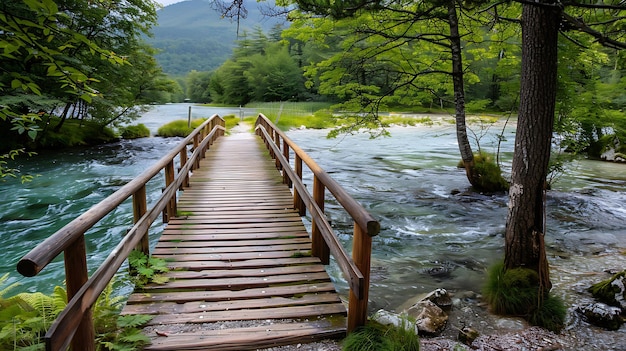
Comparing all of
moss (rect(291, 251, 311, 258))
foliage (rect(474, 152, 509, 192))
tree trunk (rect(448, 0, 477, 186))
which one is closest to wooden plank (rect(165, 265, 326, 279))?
moss (rect(291, 251, 311, 258))

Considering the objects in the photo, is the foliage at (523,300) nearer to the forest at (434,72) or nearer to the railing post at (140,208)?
the forest at (434,72)

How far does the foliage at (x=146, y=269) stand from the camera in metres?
3.67

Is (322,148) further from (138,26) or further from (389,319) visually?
(389,319)

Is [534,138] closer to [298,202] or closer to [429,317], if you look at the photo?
[429,317]

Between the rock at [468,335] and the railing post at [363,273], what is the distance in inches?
47.8

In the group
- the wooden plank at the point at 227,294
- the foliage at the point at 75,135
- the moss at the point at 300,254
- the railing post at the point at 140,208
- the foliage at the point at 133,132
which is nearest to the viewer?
the wooden plank at the point at 227,294

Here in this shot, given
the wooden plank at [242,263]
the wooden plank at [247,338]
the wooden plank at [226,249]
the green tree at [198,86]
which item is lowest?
the wooden plank at [247,338]

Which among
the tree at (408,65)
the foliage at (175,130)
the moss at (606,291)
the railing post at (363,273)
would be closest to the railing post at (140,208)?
the railing post at (363,273)

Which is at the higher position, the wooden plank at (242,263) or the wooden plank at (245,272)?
the wooden plank at (242,263)

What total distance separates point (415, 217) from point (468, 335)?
4864mm

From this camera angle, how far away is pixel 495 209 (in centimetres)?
855

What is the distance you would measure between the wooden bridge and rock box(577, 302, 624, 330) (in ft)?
8.26

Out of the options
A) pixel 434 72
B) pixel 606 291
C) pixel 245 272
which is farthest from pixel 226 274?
pixel 434 72

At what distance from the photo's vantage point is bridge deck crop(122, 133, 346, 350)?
289 centimetres
